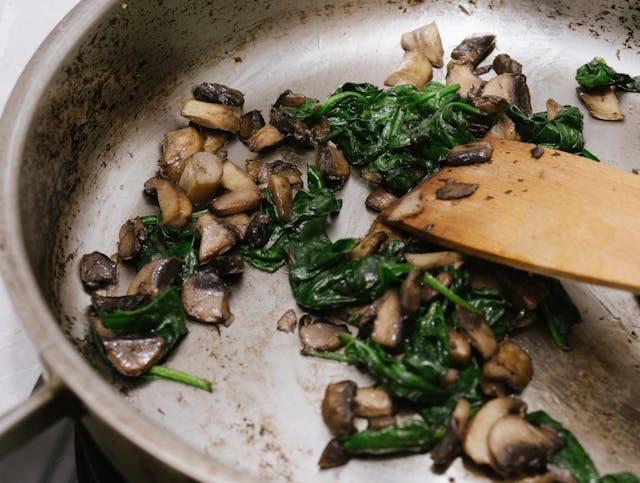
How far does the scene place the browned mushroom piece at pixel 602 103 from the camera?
3203mm

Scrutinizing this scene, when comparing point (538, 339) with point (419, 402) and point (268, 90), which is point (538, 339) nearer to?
point (419, 402)

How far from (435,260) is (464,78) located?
1102 mm

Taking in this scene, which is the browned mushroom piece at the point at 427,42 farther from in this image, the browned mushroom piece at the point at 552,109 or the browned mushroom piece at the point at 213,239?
the browned mushroom piece at the point at 213,239

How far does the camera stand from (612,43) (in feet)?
11.4

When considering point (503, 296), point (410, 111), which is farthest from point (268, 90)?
point (503, 296)

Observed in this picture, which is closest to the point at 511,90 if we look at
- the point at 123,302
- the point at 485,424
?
the point at 485,424

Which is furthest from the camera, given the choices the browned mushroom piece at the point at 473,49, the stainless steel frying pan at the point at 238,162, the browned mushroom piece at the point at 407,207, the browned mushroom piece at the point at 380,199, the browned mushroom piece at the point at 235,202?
the browned mushroom piece at the point at 473,49

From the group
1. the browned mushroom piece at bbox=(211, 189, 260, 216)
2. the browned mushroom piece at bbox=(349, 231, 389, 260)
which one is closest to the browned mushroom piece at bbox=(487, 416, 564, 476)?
the browned mushroom piece at bbox=(349, 231, 389, 260)

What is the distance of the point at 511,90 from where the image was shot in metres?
3.08

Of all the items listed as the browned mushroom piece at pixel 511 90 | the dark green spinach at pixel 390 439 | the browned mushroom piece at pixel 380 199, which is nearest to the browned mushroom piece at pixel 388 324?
the dark green spinach at pixel 390 439

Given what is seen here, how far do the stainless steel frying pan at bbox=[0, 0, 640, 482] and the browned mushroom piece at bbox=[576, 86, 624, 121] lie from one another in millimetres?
66

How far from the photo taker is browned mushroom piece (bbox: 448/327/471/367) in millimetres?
2328

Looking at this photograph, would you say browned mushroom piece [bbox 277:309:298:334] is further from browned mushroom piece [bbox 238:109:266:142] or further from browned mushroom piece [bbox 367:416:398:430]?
browned mushroom piece [bbox 238:109:266:142]

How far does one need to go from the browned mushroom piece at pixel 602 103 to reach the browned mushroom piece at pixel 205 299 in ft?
6.52
